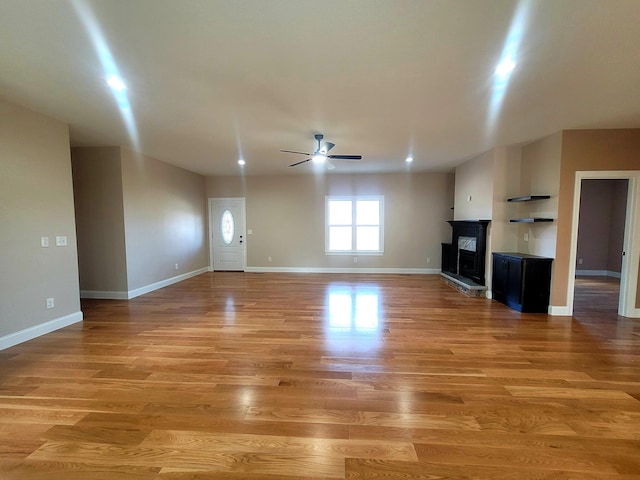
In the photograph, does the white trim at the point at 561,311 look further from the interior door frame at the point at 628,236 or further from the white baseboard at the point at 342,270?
the white baseboard at the point at 342,270

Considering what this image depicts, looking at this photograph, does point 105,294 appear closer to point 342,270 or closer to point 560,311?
point 342,270

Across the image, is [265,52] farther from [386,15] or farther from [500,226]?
[500,226]

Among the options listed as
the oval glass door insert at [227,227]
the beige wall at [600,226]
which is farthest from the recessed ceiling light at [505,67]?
the oval glass door insert at [227,227]

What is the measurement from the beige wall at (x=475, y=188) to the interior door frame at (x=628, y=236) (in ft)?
3.78

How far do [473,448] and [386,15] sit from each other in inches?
108

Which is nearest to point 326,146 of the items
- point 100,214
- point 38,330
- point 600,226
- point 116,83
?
point 116,83

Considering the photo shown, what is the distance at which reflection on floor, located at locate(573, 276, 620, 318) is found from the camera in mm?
4191

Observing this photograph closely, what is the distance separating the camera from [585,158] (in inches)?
150

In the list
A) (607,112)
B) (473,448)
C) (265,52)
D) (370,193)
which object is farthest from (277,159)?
(473,448)

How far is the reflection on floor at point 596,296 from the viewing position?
4.19 metres

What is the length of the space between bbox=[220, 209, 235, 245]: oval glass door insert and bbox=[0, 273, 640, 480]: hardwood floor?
399cm

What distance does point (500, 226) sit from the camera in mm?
4805

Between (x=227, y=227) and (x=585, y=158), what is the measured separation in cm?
755

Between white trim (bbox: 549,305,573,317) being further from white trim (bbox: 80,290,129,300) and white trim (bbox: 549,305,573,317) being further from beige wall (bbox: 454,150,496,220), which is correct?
white trim (bbox: 80,290,129,300)
